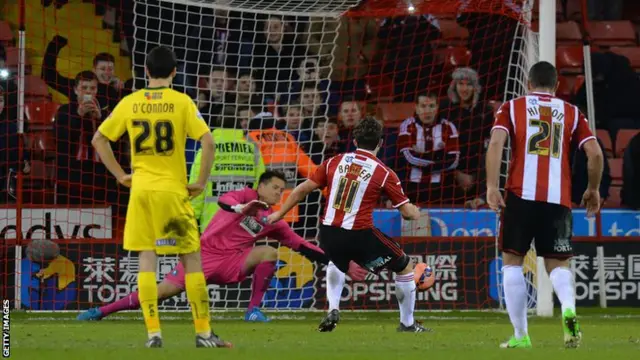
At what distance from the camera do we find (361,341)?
856cm

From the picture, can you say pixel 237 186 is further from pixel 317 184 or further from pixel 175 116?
pixel 175 116

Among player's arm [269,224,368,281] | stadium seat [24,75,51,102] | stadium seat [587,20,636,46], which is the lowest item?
player's arm [269,224,368,281]

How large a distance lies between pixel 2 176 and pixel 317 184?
5.08 m

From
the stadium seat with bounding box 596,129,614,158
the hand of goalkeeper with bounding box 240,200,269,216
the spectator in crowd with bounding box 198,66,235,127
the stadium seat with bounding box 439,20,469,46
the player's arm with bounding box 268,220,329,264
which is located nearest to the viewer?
the hand of goalkeeper with bounding box 240,200,269,216

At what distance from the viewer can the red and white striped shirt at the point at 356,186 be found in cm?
991

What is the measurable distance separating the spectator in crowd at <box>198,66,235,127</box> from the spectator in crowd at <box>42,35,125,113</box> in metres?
0.85

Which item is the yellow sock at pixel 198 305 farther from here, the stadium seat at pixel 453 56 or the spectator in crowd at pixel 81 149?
the stadium seat at pixel 453 56

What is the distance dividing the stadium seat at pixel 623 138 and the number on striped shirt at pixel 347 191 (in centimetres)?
656

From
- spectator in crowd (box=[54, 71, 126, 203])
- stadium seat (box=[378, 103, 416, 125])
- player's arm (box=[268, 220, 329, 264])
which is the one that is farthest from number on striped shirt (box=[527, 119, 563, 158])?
stadium seat (box=[378, 103, 416, 125])

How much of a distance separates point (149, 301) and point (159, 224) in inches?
16.9

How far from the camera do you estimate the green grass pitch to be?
6805mm

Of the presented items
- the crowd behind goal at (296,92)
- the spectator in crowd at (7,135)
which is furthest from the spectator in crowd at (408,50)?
the spectator in crowd at (7,135)

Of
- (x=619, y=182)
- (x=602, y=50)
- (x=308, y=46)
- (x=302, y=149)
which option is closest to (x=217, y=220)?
(x=302, y=149)

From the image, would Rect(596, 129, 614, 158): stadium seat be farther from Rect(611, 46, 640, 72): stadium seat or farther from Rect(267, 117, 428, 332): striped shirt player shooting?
Rect(267, 117, 428, 332): striped shirt player shooting
